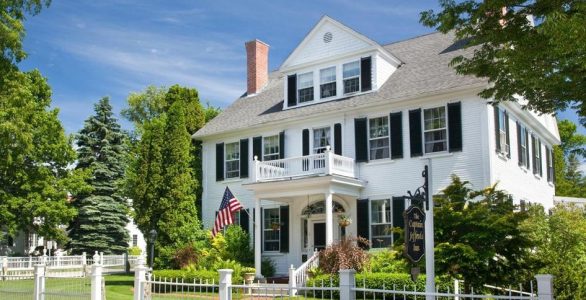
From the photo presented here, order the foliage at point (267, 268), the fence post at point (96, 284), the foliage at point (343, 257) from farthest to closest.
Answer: the foliage at point (267, 268) → the foliage at point (343, 257) → the fence post at point (96, 284)

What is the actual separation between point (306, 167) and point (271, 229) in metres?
3.52

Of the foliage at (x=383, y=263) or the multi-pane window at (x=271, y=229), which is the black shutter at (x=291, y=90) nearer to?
the multi-pane window at (x=271, y=229)

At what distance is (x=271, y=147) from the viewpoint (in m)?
26.3

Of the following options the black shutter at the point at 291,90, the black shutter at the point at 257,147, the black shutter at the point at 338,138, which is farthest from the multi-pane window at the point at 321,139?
the black shutter at the point at 257,147

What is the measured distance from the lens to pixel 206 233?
26.4 m

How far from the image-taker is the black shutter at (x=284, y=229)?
982 inches

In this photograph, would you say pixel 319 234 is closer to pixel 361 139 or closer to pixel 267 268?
pixel 267 268

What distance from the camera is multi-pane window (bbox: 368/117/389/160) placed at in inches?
904

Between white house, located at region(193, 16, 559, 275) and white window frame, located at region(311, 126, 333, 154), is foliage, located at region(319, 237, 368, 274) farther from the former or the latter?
white window frame, located at region(311, 126, 333, 154)

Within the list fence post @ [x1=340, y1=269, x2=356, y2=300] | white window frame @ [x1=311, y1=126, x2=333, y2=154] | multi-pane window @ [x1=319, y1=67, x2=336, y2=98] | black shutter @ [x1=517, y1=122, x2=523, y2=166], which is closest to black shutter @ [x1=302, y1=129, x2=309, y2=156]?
white window frame @ [x1=311, y1=126, x2=333, y2=154]

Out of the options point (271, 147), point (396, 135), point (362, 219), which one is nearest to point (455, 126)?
point (396, 135)

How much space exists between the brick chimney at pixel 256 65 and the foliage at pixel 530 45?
19.6 meters

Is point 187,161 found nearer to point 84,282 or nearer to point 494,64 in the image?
point 84,282

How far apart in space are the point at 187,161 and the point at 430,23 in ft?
60.0
